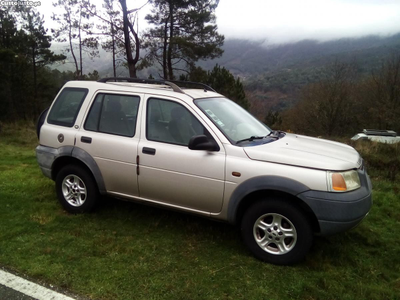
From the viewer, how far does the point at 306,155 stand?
3.41 meters

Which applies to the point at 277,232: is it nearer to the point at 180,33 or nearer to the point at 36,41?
the point at 180,33

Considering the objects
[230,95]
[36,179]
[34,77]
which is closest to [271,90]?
[230,95]

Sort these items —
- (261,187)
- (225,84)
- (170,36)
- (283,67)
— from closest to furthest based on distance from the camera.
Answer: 1. (261,187)
2. (170,36)
3. (225,84)
4. (283,67)

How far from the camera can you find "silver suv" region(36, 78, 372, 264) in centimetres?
328

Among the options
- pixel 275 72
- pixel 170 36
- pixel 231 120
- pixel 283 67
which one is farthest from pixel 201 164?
pixel 283 67

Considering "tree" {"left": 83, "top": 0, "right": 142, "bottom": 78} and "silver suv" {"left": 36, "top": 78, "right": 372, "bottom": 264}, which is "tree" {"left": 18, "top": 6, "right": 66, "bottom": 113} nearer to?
"tree" {"left": 83, "top": 0, "right": 142, "bottom": 78}

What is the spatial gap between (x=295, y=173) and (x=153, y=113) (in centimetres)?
184

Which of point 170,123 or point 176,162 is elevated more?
point 170,123

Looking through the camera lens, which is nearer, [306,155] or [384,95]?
[306,155]

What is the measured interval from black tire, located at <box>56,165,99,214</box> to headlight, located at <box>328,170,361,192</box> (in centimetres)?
294

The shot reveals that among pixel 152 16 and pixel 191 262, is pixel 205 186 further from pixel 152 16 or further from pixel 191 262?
pixel 152 16

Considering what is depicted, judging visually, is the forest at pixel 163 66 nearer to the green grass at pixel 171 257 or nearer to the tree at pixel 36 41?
the tree at pixel 36 41

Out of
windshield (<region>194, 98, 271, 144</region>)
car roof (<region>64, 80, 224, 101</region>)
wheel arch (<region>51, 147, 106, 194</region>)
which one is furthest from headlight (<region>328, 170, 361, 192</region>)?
wheel arch (<region>51, 147, 106, 194</region>)

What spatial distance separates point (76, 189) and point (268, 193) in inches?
105
